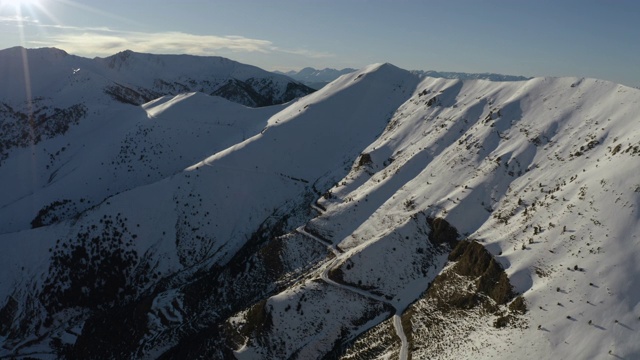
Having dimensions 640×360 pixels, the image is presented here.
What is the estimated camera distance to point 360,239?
5947 centimetres

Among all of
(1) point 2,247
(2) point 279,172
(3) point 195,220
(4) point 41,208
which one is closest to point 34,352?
(1) point 2,247

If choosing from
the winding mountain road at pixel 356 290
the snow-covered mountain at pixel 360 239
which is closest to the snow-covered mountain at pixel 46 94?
the snow-covered mountain at pixel 360 239

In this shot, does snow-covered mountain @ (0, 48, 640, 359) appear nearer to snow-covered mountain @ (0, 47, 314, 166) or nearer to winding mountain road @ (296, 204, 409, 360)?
winding mountain road @ (296, 204, 409, 360)

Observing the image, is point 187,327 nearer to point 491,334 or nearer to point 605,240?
point 491,334

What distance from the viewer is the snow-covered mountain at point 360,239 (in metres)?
40.2

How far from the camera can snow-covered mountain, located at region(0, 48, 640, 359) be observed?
132 ft

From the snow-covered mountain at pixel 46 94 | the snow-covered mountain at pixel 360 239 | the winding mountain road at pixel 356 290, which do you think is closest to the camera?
the snow-covered mountain at pixel 360 239

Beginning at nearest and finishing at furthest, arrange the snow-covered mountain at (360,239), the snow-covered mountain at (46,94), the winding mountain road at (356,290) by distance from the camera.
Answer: the snow-covered mountain at (360,239) < the winding mountain road at (356,290) < the snow-covered mountain at (46,94)

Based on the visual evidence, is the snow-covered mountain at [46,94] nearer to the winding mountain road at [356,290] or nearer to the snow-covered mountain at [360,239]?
the snow-covered mountain at [360,239]

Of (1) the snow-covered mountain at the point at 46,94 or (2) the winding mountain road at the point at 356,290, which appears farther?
(1) the snow-covered mountain at the point at 46,94

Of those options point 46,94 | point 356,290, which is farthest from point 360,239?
point 46,94

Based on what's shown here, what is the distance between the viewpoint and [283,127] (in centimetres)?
9150

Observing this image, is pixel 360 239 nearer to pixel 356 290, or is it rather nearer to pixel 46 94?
pixel 356 290

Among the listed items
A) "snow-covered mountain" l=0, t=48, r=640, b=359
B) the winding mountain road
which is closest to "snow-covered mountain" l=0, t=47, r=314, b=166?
"snow-covered mountain" l=0, t=48, r=640, b=359
